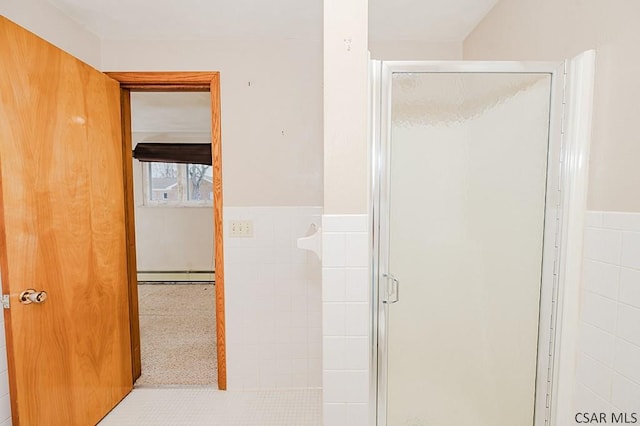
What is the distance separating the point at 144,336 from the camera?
2684mm

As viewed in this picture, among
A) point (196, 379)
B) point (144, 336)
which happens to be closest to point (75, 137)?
point (196, 379)

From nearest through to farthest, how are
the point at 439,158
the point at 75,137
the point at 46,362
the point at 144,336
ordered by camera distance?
the point at 439,158 → the point at 46,362 → the point at 75,137 → the point at 144,336

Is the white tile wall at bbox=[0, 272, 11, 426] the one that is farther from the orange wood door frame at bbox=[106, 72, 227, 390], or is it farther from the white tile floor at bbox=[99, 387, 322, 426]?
the orange wood door frame at bbox=[106, 72, 227, 390]

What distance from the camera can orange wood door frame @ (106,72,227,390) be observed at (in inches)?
72.0

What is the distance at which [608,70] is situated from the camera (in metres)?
0.99

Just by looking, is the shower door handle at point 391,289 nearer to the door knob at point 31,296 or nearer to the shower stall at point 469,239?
the shower stall at point 469,239

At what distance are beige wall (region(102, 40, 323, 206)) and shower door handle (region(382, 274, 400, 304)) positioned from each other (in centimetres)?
86

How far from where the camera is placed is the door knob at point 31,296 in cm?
122

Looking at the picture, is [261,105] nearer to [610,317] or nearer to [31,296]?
[31,296]

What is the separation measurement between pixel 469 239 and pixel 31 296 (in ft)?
5.96

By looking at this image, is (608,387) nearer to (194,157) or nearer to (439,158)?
(439,158)

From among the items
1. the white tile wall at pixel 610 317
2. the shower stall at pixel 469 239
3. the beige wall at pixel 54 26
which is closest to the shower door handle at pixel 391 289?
the shower stall at pixel 469 239

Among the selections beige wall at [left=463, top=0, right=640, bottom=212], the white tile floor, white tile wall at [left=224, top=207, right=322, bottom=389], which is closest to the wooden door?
the white tile floor

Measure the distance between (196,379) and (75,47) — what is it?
215cm
